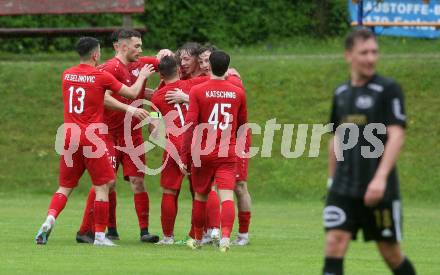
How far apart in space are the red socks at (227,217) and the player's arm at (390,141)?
14.2 feet

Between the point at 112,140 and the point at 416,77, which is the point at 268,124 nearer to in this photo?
Result: the point at 416,77

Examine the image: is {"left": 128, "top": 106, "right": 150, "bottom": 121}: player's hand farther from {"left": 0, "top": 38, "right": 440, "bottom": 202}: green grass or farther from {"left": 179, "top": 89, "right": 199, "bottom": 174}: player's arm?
{"left": 0, "top": 38, "right": 440, "bottom": 202}: green grass

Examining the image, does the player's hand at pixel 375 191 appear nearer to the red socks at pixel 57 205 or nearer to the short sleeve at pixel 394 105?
the short sleeve at pixel 394 105

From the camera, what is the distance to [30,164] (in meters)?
23.3

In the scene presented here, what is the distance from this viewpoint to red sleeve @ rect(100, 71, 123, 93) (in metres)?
12.8

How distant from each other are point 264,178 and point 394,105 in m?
14.5

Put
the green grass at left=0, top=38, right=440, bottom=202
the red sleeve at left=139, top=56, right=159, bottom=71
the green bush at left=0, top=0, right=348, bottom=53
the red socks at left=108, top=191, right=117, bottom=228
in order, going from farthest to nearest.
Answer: the green bush at left=0, top=0, right=348, bottom=53, the green grass at left=0, top=38, right=440, bottom=202, the red socks at left=108, top=191, right=117, bottom=228, the red sleeve at left=139, top=56, right=159, bottom=71

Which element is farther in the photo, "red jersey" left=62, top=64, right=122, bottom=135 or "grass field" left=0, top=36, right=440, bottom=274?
"red jersey" left=62, top=64, right=122, bottom=135

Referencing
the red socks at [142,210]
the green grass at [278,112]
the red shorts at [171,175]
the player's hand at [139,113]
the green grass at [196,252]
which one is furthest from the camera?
the green grass at [278,112]

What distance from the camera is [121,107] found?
13.3m

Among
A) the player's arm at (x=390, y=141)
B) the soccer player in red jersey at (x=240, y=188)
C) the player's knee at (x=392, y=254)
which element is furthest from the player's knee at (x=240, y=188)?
the player's arm at (x=390, y=141)

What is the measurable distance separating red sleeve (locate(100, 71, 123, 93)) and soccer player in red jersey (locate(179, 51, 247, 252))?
3.00ft

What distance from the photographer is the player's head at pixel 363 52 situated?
8.09 meters

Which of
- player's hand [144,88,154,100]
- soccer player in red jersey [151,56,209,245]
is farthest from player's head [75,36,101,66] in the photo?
player's hand [144,88,154,100]
